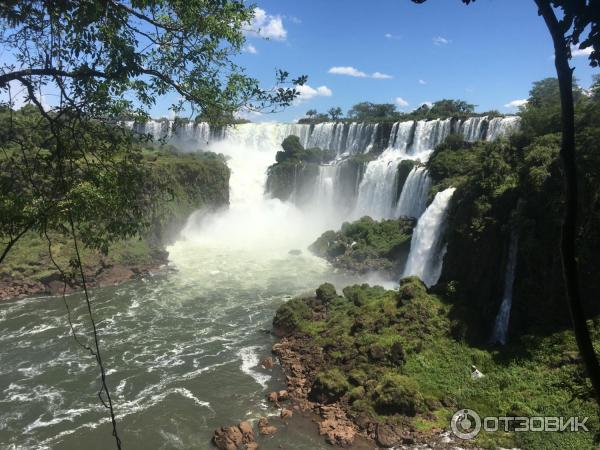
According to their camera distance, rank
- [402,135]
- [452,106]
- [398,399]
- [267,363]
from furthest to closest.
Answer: [452,106]
[402,135]
[267,363]
[398,399]

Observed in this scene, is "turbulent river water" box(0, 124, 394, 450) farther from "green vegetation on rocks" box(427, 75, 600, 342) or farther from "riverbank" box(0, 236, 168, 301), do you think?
"green vegetation on rocks" box(427, 75, 600, 342)

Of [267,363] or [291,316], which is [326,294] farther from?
[267,363]

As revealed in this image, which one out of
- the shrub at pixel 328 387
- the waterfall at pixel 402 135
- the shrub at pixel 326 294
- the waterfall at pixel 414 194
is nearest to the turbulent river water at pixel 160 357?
the shrub at pixel 328 387

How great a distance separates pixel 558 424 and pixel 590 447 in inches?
42.0

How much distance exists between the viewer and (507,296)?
1527cm

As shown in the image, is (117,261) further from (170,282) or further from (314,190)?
(314,190)

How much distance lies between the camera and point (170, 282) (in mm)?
25344

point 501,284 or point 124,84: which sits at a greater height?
point 124,84

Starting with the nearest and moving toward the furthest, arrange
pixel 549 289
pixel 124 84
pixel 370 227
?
pixel 124 84 < pixel 549 289 < pixel 370 227

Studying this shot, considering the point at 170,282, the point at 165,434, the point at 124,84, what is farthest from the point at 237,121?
the point at 170,282

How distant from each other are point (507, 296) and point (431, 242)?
6968 millimetres

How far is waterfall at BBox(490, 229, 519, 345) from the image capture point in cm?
1512

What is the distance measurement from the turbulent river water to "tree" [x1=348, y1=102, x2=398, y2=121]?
38319 mm

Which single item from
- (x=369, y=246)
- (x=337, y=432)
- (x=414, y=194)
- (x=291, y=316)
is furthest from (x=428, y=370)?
(x=414, y=194)
